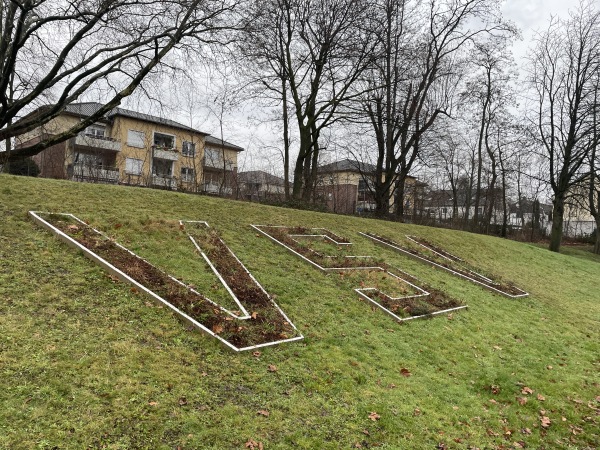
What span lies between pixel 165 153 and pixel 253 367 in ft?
124

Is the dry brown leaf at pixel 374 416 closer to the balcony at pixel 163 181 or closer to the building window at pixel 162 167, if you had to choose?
the balcony at pixel 163 181

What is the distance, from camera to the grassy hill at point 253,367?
10.9 ft

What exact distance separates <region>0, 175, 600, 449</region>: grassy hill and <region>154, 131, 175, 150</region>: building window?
32.6 m

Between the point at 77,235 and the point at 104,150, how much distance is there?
1234 inches

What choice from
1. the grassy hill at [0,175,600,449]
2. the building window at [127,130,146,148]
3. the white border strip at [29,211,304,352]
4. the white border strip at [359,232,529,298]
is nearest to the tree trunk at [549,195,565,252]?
the white border strip at [359,232,529,298]

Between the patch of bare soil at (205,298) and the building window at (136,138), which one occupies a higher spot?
the building window at (136,138)

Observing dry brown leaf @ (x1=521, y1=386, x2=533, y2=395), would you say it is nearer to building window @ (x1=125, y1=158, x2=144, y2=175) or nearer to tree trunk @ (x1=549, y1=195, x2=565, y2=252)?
tree trunk @ (x1=549, y1=195, x2=565, y2=252)

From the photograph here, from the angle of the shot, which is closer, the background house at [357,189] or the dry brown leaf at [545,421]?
the dry brown leaf at [545,421]

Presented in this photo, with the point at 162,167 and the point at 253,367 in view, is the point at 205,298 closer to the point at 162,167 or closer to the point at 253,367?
the point at 253,367

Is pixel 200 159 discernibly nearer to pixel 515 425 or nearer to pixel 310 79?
pixel 310 79

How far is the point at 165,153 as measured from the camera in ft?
128

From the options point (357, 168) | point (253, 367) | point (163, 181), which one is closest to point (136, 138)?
point (163, 181)

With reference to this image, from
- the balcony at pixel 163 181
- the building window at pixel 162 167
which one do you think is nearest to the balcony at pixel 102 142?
the building window at pixel 162 167

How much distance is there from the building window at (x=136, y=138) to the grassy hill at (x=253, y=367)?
30.5 m
